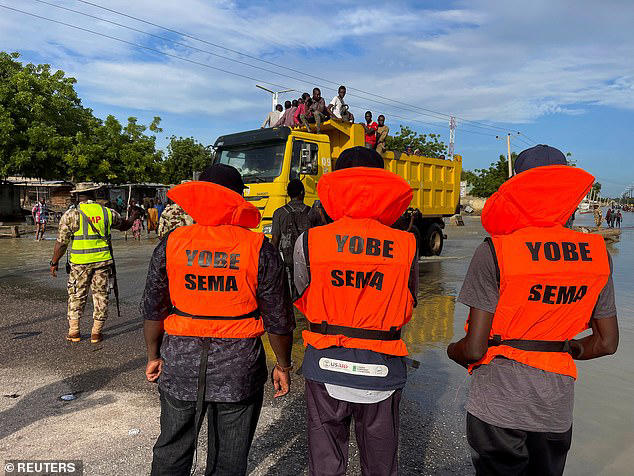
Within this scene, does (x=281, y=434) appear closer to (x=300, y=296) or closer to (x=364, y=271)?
(x=300, y=296)

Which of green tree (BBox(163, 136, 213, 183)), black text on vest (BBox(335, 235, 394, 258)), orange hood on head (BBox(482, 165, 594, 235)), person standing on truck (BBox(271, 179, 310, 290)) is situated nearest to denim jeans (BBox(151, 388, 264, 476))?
black text on vest (BBox(335, 235, 394, 258))

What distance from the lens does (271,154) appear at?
862 centimetres

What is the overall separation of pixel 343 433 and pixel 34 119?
26427 millimetres

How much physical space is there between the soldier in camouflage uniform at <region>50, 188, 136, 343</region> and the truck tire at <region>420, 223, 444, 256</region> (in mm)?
9306

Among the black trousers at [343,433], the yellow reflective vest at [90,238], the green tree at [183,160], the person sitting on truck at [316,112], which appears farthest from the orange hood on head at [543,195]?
the green tree at [183,160]

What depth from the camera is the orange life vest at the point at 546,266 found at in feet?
6.04

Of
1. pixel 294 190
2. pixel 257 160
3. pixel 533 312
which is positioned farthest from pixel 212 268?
pixel 257 160

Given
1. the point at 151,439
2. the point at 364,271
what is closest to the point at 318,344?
the point at 364,271

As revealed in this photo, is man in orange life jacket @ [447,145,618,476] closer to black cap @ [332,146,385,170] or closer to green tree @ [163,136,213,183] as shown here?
black cap @ [332,146,385,170]

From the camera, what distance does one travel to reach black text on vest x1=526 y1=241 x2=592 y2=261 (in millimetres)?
1851

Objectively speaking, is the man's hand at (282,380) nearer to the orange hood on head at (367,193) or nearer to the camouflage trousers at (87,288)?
the orange hood on head at (367,193)

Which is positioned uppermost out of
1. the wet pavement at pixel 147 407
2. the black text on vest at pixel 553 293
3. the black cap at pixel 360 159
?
the black cap at pixel 360 159

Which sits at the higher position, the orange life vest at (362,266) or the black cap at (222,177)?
the black cap at (222,177)

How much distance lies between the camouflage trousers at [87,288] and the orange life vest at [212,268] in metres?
3.69
